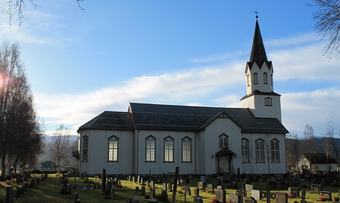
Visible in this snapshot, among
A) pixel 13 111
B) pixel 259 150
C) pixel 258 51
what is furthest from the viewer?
pixel 258 51

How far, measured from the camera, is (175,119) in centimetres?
5369

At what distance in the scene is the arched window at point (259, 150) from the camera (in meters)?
55.0

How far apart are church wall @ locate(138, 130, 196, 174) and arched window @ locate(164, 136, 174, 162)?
357mm

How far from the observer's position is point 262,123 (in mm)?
56969

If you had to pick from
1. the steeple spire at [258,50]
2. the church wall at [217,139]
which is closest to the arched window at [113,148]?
the church wall at [217,139]

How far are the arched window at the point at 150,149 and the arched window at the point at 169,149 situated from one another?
55.8 inches

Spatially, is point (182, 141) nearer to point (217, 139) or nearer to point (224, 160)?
point (217, 139)

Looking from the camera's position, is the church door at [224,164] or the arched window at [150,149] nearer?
the arched window at [150,149]

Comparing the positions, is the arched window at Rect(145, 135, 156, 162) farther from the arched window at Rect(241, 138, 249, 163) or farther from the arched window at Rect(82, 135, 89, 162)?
the arched window at Rect(241, 138, 249, 163)

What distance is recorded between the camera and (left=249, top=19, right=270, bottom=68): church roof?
197 ft

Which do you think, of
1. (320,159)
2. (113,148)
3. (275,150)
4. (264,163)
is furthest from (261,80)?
(320,159)

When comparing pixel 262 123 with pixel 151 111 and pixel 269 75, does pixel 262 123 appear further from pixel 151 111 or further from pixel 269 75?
pixel 151 111

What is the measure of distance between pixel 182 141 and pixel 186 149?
1121mm

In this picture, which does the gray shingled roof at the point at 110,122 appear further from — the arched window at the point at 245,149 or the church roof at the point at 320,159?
the church roof at the point at 320,159
